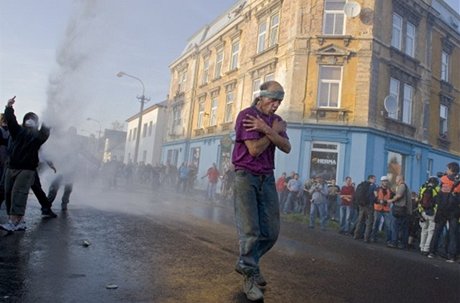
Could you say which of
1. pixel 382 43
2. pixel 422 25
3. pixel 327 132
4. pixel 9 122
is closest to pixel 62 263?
pixel 9 122

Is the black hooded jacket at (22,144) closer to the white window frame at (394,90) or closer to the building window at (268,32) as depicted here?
the building window at (268,32)

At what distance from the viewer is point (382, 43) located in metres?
17.9

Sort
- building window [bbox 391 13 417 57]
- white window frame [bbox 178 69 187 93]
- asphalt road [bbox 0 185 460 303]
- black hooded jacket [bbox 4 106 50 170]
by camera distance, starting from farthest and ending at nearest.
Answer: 1. white window frame [bbox 178 69 187 93]
2. building window [bbox 391 13 417 57]
3. black hooded jacket [bbox 4 106 50 170]
4. asphalt road [bbox 0 185 460 303]

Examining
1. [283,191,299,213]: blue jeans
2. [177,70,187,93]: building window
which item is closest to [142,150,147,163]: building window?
[177,70,187,93]: building window

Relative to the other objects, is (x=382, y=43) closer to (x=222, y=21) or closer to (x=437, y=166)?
(x=437, y=166)

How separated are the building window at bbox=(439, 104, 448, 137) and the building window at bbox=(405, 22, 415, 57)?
4.57m

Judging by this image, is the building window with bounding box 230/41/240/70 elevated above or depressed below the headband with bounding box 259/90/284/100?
above

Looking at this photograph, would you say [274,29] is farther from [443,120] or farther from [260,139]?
[260,139]

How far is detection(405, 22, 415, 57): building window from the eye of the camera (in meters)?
19.8

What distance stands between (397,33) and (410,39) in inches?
53.8

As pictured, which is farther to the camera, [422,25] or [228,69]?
[228,69]

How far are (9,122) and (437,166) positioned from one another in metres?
22.3

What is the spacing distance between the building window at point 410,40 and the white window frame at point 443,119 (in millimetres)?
4568

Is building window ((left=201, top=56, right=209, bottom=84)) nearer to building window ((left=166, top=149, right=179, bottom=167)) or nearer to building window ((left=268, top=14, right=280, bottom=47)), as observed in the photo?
building window ((left=166, top=149, right=179, bottom=167))
